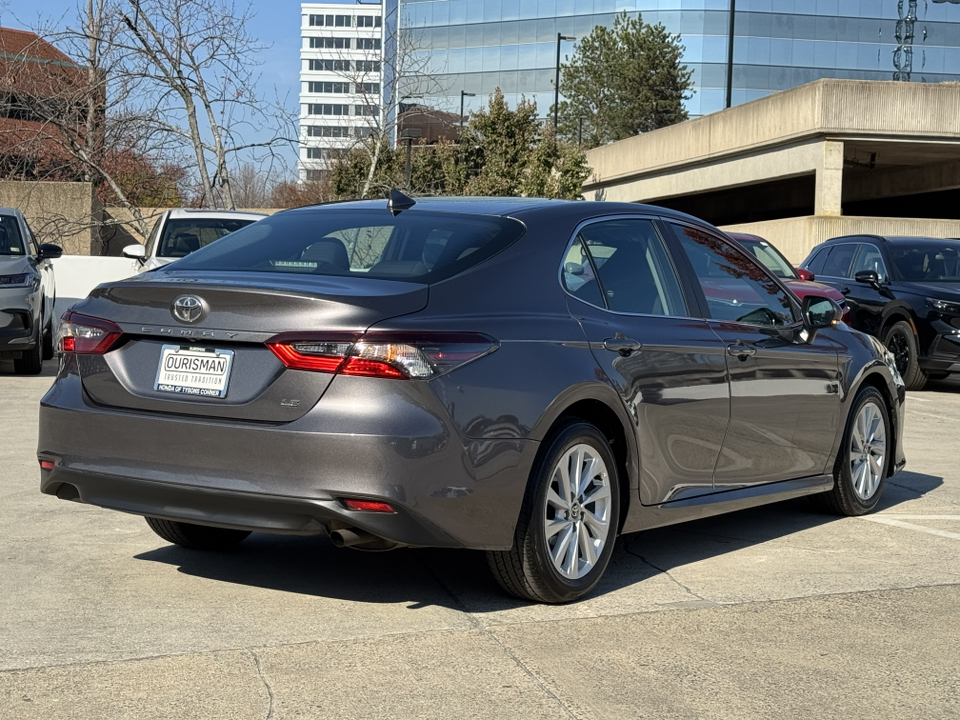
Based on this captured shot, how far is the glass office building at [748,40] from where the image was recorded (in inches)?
3546

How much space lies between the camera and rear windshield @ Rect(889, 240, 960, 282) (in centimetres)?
1659

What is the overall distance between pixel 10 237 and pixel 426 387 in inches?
456

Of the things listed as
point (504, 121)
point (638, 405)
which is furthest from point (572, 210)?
point (504, 121)

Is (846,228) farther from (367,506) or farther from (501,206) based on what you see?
(367,506)

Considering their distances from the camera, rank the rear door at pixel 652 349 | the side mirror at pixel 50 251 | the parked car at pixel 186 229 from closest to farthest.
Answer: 1. the rear door at pixel 652 349
2. the side mirror at pixel 50 251
3. the parked car at pixel 186 229

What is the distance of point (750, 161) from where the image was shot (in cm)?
3494

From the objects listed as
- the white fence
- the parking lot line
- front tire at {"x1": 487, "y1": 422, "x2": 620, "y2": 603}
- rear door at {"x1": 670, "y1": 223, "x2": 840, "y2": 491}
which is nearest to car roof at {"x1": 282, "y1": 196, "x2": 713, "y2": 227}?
rear door at {"x1": 670, "y1": 223, "x2": 840, "y2": 491}

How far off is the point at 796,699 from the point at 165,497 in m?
2.27

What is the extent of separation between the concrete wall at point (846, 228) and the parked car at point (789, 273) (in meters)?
12.7

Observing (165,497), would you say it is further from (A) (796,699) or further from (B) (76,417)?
(A) (796,699)

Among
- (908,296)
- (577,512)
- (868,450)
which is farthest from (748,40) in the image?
(577,512)

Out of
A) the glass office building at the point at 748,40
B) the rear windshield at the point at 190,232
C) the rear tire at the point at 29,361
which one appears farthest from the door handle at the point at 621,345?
the glass office building at the point at 748,40

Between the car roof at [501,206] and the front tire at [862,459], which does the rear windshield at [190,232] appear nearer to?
the front tire at [862,459]

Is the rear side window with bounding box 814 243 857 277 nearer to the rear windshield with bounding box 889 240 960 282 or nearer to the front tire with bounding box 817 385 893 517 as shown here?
the rear windshield with bounding box 889 240 960 282
